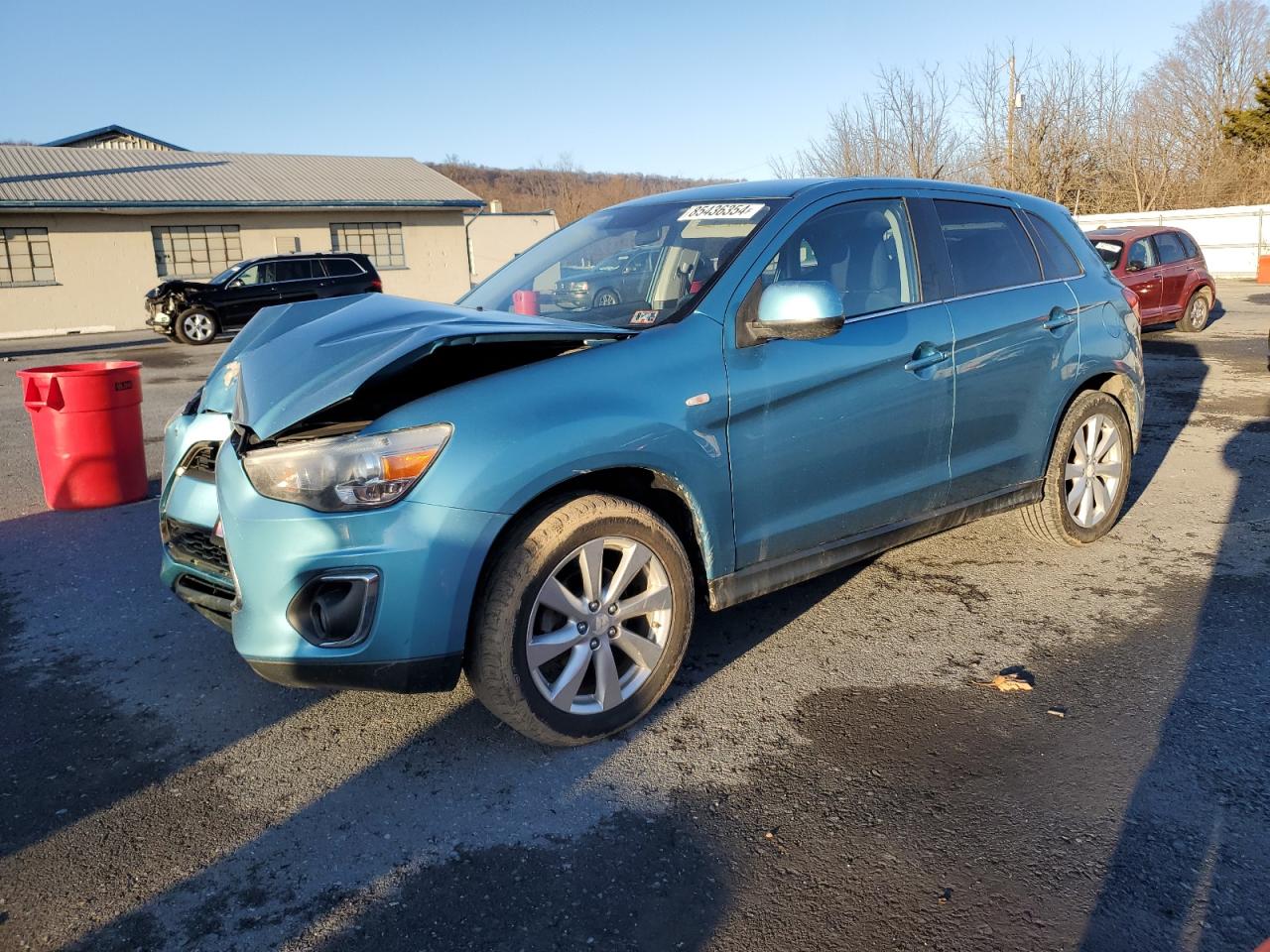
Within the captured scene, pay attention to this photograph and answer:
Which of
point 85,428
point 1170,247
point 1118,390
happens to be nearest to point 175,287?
point 85,428

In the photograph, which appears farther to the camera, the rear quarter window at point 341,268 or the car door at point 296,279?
the rear quarter window at point 341,268

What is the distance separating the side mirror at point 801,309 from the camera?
3426 mm

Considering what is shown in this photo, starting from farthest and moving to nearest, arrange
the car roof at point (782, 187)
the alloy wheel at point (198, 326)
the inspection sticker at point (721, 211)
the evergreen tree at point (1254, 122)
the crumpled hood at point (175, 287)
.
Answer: the evergreen tree at point (1254, 122)
the alloy wheel at point (198, 326)
the crumpled hood at point (175, 287)
the car roof at point (782, 187)
the inspection sticker at point (721, 211)

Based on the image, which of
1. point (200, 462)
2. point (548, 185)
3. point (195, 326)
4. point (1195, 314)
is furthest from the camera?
point (548, 185)

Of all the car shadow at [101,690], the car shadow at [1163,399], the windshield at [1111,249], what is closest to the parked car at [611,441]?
the car shadow at [101,690]

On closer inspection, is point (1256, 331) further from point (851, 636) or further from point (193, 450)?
point (193, 450)

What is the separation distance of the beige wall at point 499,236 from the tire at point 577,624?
36.4 metres

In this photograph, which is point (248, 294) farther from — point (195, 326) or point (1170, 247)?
point (1170, 247)

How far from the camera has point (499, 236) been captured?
4075 centimetres

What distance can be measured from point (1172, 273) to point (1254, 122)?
111 ft

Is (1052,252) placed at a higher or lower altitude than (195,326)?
higher

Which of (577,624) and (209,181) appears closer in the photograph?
(577,624)

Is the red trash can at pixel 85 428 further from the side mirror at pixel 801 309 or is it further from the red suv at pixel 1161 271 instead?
the red suv at pixel 1161 271

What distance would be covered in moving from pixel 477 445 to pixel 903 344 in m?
1.97
